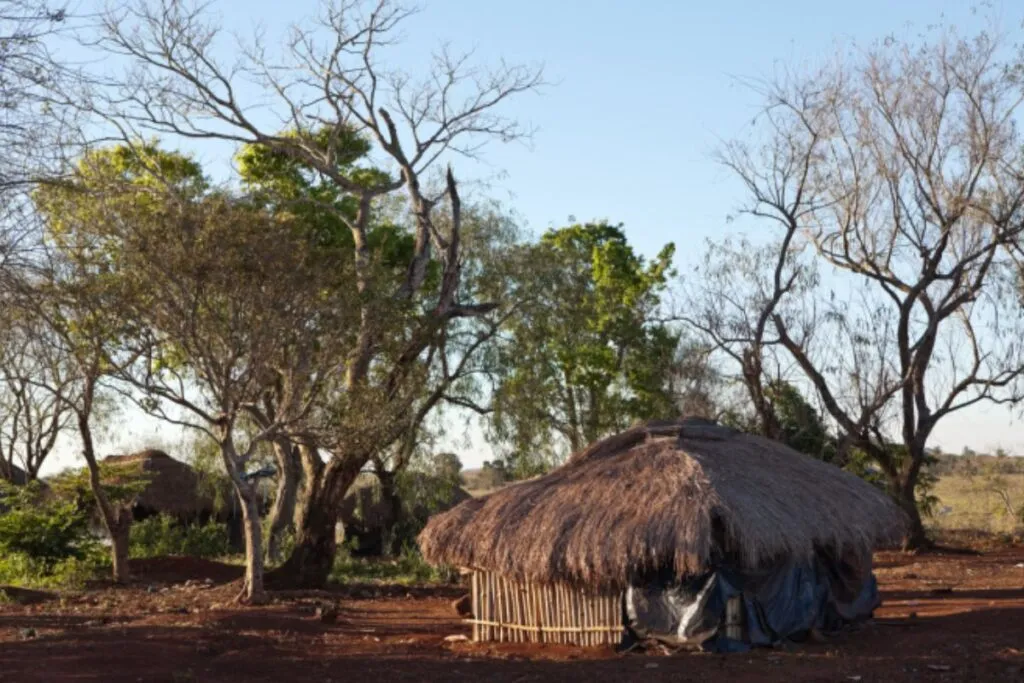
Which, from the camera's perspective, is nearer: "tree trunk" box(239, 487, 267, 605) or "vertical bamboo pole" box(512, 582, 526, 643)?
"vertical bamboo pole" box(512, 582, 526, 643)

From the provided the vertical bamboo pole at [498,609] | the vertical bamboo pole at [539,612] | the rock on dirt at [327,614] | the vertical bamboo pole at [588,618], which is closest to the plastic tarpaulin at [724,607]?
the vertical bamboo pole at [588,618]

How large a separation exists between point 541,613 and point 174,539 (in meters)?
15.7

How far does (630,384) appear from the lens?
26500 mm

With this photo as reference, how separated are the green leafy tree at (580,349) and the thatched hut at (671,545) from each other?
563cm

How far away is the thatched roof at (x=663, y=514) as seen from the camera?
13781mm

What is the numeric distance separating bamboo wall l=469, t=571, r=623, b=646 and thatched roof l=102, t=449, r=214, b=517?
16621mm

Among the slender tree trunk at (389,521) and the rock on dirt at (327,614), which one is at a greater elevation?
the slender tree trunk at (389,521)

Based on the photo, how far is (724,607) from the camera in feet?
46.2

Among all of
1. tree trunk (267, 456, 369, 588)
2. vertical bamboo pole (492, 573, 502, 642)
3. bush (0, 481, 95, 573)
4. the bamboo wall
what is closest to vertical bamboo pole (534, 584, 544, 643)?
the bamboo wall

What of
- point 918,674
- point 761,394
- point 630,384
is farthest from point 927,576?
point 918,674

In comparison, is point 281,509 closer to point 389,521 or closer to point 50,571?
point 50,571

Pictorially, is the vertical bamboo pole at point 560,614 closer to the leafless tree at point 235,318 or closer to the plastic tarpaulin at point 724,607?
the plastic tarpaulin at point 724,607

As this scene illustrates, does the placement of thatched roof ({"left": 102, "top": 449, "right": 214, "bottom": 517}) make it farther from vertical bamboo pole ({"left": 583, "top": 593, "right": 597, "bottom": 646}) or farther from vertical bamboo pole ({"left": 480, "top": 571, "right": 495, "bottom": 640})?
vertical bamboo pole ({"left": 583, "top": 593, "right": 597, "bottom": 646})

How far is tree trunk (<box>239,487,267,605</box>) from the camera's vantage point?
59.3ft
